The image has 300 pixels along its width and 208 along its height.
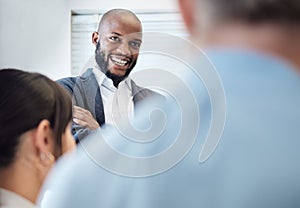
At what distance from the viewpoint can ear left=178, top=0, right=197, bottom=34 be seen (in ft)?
1.10

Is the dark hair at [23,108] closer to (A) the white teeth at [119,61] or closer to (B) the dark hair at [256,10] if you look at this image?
(A) the white teeth at [119,61]

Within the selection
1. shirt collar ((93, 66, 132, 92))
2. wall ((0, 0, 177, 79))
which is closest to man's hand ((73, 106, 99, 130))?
shirt collar ((93, 66, 132, 92))

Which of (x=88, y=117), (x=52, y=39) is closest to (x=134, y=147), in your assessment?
(x=88, y=117)

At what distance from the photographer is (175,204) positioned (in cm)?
33

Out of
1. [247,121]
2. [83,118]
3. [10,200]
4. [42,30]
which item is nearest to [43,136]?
[10,200]

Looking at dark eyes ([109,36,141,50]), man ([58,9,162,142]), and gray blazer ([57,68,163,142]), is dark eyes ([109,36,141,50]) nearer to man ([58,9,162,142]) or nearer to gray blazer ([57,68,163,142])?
man ([58,9,162,142])

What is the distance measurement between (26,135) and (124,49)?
0.62 m

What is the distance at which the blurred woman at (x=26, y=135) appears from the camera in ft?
2.85

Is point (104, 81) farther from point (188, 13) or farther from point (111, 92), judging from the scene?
point (188, 13)

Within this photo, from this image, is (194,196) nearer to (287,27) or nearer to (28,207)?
(287,27)

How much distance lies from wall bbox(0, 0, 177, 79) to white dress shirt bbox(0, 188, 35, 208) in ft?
3.86

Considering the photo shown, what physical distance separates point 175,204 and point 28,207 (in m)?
0.63

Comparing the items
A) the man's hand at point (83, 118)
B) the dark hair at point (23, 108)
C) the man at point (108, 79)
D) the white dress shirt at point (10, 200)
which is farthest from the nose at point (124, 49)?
the white dress shirt at point (10, 200)

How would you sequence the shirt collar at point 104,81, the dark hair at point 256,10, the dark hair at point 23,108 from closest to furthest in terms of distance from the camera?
the dark hair at point 256,10, the dark hair at point 23,108, the shirt collar at point 104,81
